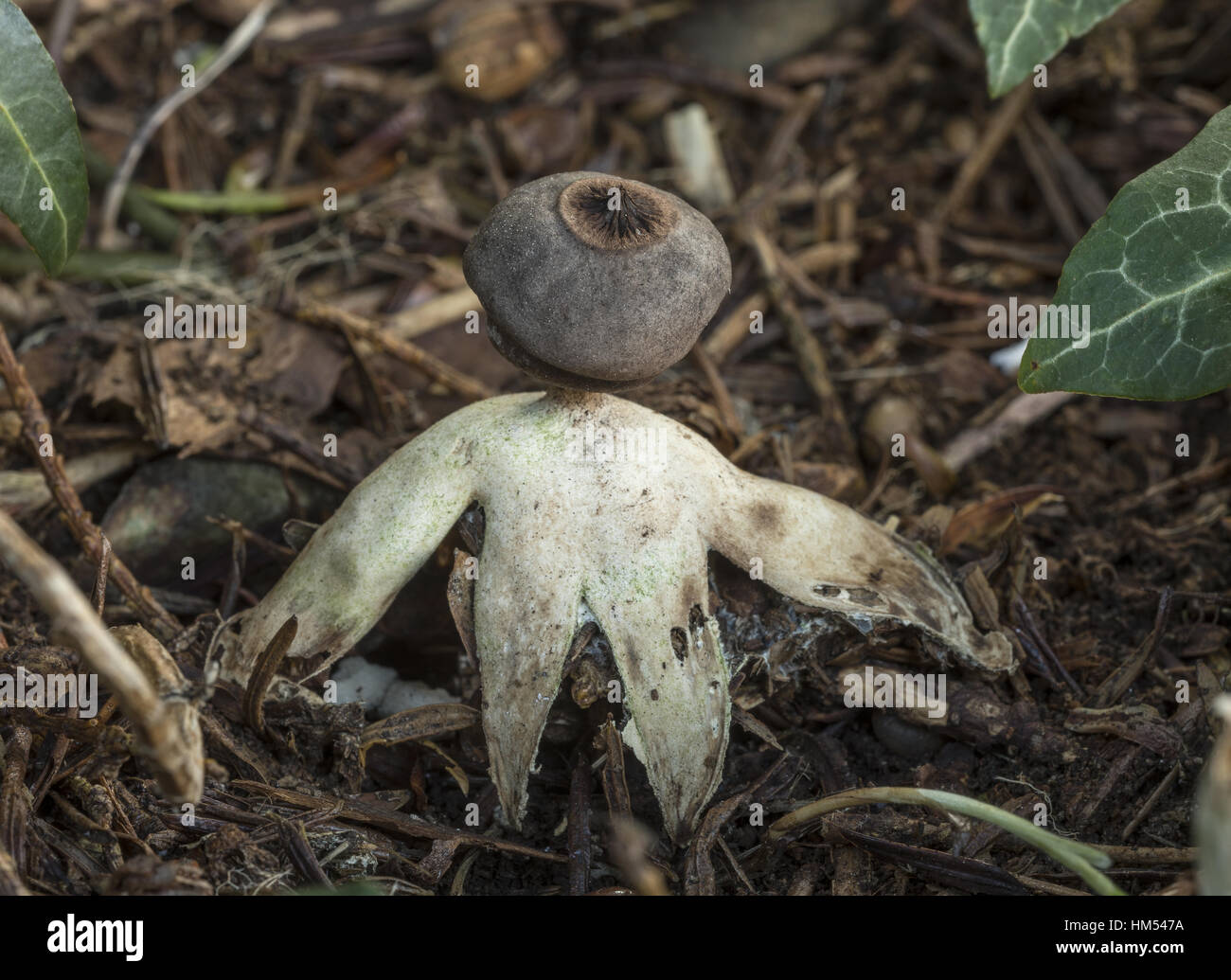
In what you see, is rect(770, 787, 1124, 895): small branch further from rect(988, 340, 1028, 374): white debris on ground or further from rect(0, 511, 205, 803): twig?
rect(988, 340, 1028, 374): white debris on ground

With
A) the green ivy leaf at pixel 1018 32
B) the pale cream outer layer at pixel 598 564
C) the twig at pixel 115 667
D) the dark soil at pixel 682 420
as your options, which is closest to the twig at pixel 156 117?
the dark soil at pixel 682 420

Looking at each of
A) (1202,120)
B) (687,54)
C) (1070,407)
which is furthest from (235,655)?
(1202,120)

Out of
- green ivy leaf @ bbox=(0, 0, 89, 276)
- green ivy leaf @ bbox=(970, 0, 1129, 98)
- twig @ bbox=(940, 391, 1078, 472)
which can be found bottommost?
twig @ bbox=(940, 391, 1078, 472)

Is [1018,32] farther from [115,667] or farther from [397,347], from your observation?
[115,667]

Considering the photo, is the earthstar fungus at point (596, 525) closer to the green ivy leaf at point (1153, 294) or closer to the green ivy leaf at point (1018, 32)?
the green ivy leaf at point (1153, 294)

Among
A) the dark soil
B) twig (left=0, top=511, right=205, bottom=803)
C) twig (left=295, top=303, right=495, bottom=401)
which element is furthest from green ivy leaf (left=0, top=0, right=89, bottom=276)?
twig (left=0, top=511, right=205, bottom=803)

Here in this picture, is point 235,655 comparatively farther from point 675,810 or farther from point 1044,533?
point 1044,533

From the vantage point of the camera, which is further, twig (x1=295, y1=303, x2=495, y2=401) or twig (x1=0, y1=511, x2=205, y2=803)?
twig (x1=295, y1=303, x2=495, y2=401)
